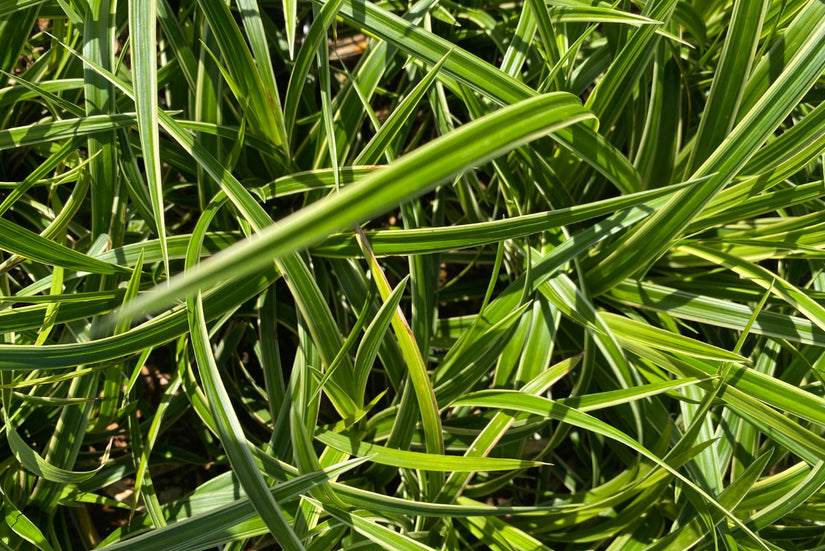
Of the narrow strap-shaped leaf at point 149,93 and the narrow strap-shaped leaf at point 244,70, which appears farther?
the narrow strap-shaped leaf at point 244,70

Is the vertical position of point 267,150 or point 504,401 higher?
point 267,150

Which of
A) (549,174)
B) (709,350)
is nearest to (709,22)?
(549,174)

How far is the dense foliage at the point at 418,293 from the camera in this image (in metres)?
0.63

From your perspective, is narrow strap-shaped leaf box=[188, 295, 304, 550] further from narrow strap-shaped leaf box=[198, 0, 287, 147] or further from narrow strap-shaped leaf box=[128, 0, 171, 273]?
narrow strap-shaped leaf box=[198, 0, 287, 147]

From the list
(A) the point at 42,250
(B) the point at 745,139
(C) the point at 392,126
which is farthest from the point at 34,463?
(B) the point at 745,139

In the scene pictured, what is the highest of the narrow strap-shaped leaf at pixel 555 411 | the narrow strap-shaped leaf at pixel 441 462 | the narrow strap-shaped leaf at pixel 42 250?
the narrow strap-shaped leaf at pixel 42 250

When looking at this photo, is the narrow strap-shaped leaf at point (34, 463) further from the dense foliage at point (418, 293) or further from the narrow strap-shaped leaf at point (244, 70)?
the narrow strap-shaped leaf at point (244, 70)

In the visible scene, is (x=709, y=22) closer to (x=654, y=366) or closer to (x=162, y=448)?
(x=654, y=366)

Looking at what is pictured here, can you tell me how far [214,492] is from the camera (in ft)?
2.52

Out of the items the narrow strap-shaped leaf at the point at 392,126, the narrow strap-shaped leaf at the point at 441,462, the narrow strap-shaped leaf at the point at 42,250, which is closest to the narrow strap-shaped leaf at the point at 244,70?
the narrow strap-shaped leaf at the point at 392,126

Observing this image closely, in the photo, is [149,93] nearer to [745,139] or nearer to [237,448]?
[237,448]

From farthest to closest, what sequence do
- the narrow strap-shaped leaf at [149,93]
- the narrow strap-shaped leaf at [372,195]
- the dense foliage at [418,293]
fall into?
the dense foliage at [418,293]
the narrow strap-shaped leaf at [149,93]
the narrow strap-shaped leaf at [372,195]

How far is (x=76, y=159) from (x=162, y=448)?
1.28 ft

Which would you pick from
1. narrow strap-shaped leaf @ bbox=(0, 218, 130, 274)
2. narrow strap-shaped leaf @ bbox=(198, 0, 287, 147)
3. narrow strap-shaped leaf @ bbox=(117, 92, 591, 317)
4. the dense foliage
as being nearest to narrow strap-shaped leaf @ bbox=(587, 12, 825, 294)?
the dense foliage
